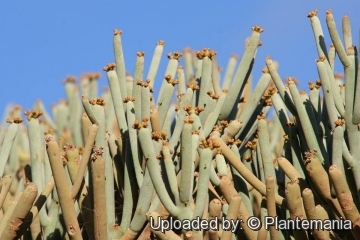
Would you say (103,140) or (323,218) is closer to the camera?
(323,218)

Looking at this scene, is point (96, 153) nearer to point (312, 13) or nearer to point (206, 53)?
point (206, 53)

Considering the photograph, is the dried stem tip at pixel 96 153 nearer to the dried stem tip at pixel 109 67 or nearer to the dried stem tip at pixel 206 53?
the dried stem tip at pixel 109 67

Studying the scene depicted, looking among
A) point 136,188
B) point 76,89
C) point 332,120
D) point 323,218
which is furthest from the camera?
point 76,89

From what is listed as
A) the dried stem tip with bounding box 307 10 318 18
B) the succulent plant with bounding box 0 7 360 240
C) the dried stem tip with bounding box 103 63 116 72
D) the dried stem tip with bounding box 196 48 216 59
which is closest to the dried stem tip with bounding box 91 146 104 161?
the succulent plant with bounding box 0 7 360 240

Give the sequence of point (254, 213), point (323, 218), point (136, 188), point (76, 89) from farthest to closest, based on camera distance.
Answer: point (76, 89) < point (254, 213) < point (136, 188) < point (323, 218)

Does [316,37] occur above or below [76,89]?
below

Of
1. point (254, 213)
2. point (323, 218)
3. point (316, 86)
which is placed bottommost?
point (323, 218)

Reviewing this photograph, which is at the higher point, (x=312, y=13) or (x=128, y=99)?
(x=312, y=13)

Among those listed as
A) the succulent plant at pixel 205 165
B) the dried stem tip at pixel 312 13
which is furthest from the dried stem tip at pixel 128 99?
the dried stem tip at pixel 312 13

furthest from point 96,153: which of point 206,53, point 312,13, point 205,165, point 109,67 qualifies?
point 312,13

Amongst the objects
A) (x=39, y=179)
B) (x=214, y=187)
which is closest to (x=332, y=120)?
(x=214, y=187)

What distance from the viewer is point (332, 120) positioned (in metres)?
2.94

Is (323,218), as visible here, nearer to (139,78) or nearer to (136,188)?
(136,188)

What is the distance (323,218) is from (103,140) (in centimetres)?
97
